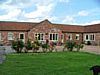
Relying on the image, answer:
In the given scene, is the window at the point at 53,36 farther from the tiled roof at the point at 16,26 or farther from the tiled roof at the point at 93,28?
the tiled roof at the point at 93,28

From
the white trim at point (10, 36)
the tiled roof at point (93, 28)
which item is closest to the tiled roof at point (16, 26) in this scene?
the white trim at point (10, 36)

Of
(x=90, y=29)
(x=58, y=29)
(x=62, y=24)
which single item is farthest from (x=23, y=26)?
(x=90, y=29)

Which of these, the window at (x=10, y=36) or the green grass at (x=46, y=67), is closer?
the green grass at (x=46, y=67)

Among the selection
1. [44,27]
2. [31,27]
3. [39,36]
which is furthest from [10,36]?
[44,27]

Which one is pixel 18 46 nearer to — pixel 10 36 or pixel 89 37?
pixel 10 36

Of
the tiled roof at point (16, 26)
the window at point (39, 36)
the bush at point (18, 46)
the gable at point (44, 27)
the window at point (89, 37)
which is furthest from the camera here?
the window at point (89, 37)

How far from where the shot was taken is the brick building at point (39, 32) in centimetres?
5031

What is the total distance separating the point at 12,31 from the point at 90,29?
18013 millimetres

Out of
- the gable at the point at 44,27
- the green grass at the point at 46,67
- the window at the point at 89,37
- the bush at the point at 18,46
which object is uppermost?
the gable at the point at 44,27

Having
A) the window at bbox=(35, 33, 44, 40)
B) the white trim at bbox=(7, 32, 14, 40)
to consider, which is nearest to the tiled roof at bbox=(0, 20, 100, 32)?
the white trim at bbox=(7, 32, 14, 40)

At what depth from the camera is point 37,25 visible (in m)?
52.4

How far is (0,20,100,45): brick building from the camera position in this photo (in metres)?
50.3

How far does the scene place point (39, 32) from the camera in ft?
171

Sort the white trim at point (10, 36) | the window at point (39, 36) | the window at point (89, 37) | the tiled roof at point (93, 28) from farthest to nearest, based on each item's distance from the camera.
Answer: the tiled roof at point (93, 28) < the window at point (89, 37) < the window at point (39, 36) < the white trim at point (10, 36)
